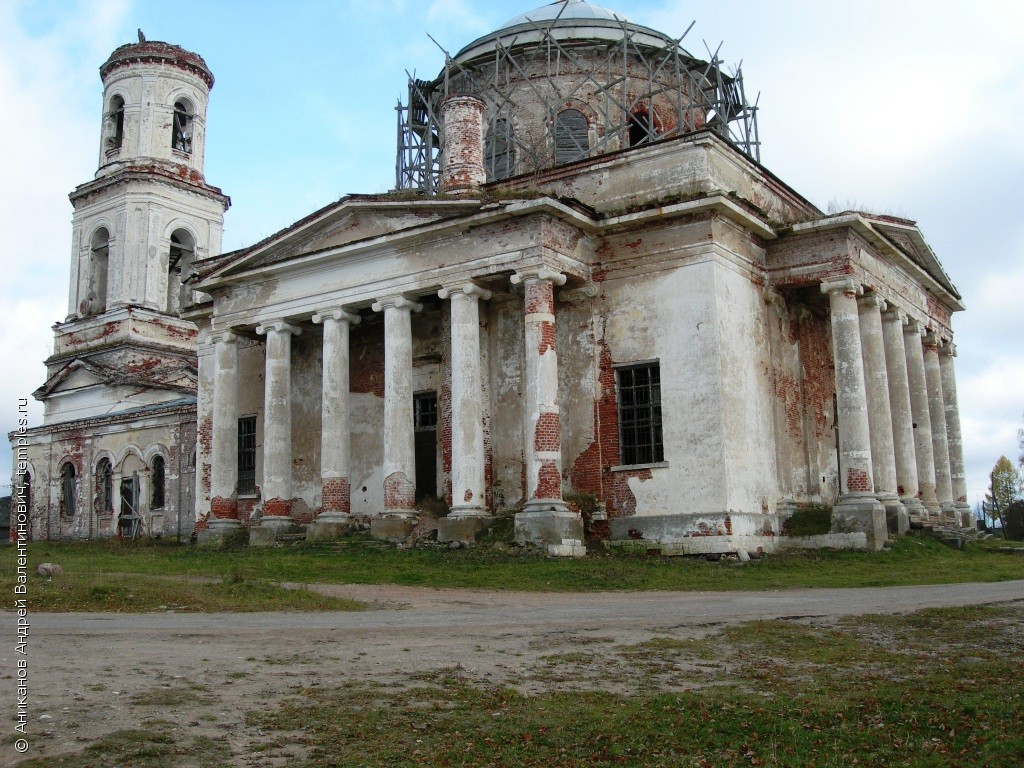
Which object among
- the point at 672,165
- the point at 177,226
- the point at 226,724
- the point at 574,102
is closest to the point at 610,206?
the point at 672,165

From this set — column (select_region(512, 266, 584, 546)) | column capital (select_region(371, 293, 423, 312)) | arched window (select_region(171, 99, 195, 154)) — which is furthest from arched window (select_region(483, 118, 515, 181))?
arched window (select_region(171, 99, 195, 154))

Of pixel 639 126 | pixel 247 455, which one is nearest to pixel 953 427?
pixel 639 126

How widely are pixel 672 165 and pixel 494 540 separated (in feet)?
26.7

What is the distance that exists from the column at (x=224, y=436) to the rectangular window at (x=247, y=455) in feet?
3.60

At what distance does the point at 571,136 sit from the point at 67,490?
69.0ft

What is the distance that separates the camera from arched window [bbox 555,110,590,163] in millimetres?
25953

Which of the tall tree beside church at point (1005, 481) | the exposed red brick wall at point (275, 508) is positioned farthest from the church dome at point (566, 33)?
the tall tree beside church at point (1005, 481)

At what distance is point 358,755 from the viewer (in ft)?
16.4

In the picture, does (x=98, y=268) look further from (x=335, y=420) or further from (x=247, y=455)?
(x=335, y=420)

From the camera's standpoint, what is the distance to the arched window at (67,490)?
112 feet

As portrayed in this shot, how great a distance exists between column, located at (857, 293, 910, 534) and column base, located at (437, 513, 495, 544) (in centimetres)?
844

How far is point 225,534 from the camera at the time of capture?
22531 mm

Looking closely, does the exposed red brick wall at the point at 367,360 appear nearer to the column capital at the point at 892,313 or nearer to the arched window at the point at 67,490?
the column capital at the point at 892,313

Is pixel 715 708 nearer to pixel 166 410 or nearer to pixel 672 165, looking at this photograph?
pixel 672 165
